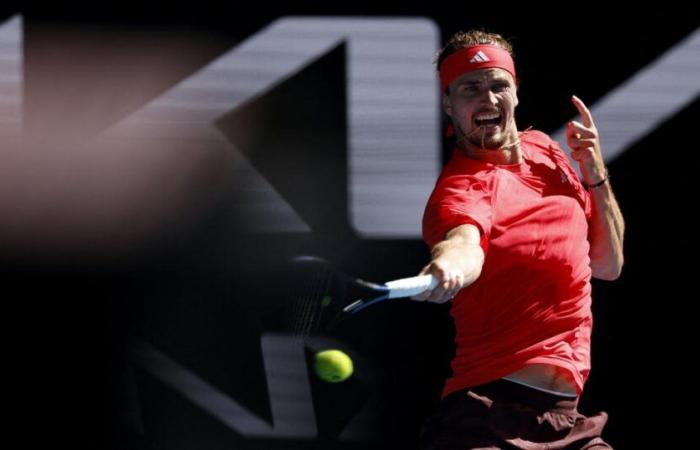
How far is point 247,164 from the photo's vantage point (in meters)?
4.19

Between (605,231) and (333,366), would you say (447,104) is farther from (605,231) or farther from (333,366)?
(333,366)

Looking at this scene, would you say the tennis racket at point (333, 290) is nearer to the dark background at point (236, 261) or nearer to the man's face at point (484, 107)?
the man's face at point (484, 107)

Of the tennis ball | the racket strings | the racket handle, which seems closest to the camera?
the racket handle

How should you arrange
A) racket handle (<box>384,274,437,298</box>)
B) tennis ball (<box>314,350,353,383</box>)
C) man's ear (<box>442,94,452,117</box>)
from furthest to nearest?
tennis ball (<box>314,350,353,383</box>), man's ear (<box>442,94,452,117</box>), racket handle (<box>384,274,437,298</box>)

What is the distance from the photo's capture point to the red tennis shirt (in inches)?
110

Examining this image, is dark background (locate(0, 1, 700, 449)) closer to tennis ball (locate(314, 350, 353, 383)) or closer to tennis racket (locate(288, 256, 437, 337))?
tennis ball (locate(314, 350, 353, 383))

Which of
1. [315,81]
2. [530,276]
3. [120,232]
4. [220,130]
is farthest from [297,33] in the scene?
[530,276]

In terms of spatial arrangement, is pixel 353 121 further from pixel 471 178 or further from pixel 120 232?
pixel 471 178

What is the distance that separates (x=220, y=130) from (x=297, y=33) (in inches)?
17.4

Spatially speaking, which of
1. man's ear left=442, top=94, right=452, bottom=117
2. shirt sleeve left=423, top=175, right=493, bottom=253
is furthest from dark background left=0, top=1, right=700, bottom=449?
shirt sleeve left=423, top=175, right=493, bottom=253

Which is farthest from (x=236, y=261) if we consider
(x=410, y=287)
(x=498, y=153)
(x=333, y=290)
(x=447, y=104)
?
(x=410, y=287)

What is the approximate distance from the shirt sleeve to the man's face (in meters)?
0.17

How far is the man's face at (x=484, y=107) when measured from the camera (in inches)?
117

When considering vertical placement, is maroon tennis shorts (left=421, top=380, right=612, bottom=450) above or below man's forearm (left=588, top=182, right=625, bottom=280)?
→ below
